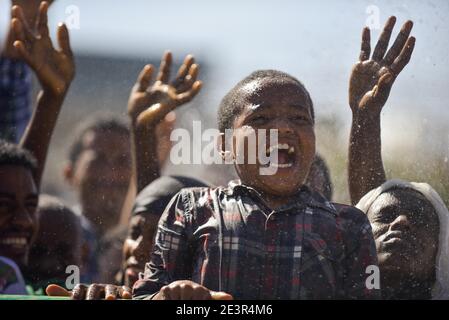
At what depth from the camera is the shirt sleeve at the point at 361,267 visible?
2.37 meters

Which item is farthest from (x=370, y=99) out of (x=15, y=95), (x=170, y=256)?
(x=15, y=95)

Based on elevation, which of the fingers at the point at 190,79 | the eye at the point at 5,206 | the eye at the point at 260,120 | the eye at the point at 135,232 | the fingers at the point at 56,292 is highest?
the fingers at the point at 190,79

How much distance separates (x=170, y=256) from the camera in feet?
7.92

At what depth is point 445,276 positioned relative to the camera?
2.68 meters

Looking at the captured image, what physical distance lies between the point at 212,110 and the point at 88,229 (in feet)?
3.56

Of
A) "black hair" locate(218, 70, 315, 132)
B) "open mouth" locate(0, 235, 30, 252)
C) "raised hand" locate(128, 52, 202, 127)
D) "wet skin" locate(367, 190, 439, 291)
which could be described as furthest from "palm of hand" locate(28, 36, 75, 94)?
"wet skin" locate(367, 190, 439, 291)

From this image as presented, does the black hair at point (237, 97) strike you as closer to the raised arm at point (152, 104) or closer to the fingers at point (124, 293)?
the fingers at point (124, 293)

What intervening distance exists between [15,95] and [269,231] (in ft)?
6.04

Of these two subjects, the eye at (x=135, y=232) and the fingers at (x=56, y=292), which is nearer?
the fingers at (x=56, y=292)

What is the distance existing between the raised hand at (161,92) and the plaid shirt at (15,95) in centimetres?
57

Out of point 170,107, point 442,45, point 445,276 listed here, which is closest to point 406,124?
point 442,45

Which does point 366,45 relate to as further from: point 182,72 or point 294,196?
point 182,72

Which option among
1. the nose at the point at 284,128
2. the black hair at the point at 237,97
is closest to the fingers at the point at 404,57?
the black hair at the point at 237,97

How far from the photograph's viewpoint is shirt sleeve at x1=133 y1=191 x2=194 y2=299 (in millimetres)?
2398
